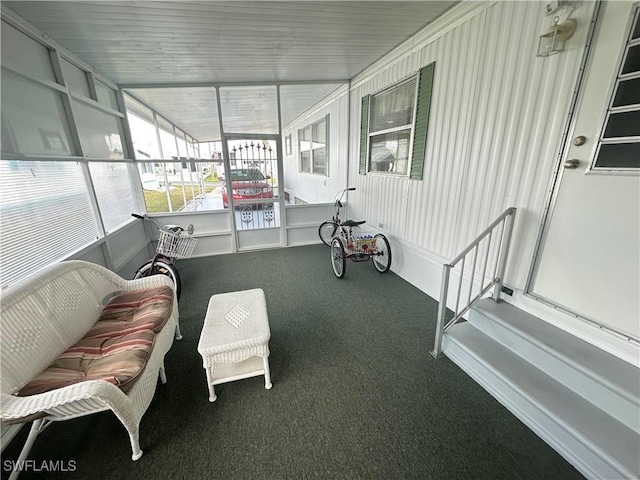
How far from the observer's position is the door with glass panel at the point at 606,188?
1346 millimetres

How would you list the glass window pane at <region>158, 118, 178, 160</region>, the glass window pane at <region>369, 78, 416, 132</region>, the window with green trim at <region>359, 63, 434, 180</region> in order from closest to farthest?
the window with green trim at <region>359, 63, 434, 180</region> < the glass window pane at <region>369, 78, 416, 132</region> < the glass window pane at <region>158, 118, 178, 160</region>

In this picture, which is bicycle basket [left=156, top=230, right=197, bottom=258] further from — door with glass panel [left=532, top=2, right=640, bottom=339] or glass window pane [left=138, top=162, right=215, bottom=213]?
door with glass panel [left=532, top=2, right=640, bottom=339]

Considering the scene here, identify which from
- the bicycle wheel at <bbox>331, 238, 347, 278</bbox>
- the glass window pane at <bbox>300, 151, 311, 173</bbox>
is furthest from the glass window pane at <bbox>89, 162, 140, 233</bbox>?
the glass window pane at <bbox>300, 151, 311, 173</bbox>

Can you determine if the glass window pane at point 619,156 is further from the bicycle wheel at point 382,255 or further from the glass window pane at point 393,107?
the bicycle wheel at point 382,255

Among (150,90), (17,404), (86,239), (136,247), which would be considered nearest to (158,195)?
(136,247)

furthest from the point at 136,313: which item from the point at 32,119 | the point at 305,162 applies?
the point at 305,162

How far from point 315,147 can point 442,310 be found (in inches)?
195

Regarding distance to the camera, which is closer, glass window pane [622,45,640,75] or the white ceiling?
glass window pane [622,45,640,75]

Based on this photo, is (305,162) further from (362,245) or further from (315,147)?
(362,245)

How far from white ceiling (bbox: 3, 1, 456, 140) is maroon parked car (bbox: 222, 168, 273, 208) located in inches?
54.5

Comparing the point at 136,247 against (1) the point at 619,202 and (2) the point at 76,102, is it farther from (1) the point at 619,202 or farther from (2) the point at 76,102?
(1) the point at 619,202

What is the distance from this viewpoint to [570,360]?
1456 millimetres

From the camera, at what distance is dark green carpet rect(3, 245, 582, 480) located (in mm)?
1302

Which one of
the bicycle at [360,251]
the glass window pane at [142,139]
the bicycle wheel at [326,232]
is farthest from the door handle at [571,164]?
the glass window pane at [142,139]
